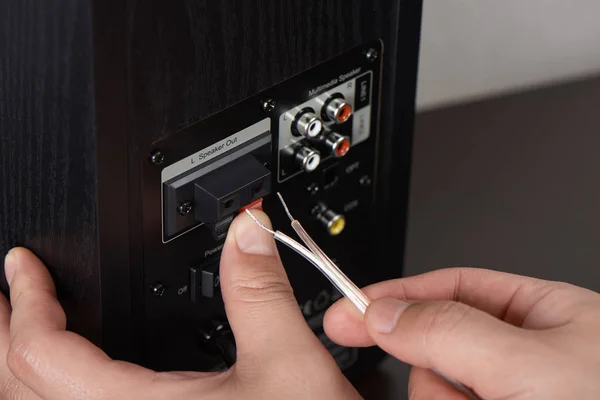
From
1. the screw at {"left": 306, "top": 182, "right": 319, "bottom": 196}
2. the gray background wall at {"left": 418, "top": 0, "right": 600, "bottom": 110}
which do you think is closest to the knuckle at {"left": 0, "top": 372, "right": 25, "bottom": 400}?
the screw at {"left": 306, "top": 182, "right": 319, "bottom": 196}

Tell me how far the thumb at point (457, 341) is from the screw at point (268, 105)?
0.16 metres

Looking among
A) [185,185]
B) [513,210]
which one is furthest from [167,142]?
[513,210]

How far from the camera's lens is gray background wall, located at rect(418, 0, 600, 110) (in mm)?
1242

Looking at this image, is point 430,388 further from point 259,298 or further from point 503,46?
point 503,46

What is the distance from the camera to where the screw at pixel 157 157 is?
604 millimetres

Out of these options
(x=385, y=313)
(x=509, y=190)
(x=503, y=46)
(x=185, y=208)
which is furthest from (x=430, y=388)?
(x=503, y=46)

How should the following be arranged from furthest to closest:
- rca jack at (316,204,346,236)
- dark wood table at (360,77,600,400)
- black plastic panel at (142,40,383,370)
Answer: dark wood table at (360,77,600,400), rca jack at (316,204,346,236), black plastic panel at (142,40,383,370)

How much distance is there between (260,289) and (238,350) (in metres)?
0.03

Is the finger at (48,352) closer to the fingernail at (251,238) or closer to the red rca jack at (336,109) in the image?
the fingernail at (251,238)

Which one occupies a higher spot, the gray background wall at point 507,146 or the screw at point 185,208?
the screw at point 185,208

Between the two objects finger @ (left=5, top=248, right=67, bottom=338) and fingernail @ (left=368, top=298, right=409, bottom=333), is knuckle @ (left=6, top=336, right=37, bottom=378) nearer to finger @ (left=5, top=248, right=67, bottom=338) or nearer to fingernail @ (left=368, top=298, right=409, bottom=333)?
finger @ (left=5, top=248, right=67, bottom=338)

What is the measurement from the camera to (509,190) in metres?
1.04

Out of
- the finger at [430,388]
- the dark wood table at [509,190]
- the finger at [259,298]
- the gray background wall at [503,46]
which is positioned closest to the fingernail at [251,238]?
the finger at [259,298]

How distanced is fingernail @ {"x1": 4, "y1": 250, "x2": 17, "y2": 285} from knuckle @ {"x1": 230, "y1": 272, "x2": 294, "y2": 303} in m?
0.14
